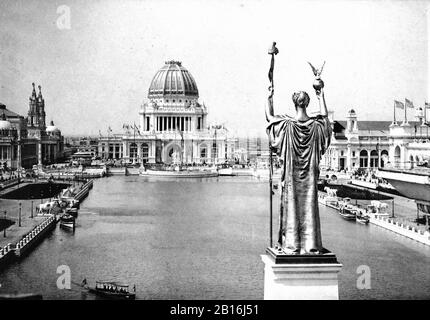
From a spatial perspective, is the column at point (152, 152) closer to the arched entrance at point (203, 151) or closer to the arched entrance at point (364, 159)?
the arched entrance at point (203, 151)

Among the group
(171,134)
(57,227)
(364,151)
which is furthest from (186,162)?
(57,227)

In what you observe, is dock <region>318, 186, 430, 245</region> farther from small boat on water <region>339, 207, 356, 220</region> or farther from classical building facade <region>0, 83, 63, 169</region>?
classical building facade <region>0, 83, 63, 169</region>

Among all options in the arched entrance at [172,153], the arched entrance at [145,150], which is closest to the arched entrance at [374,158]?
the arched entrance at [172,153]

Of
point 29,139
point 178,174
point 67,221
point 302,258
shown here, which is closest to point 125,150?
point 29,139

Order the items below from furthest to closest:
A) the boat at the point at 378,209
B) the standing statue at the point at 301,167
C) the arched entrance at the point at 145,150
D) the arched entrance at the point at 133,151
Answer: the arched entrance at the point at 145,150, the arched entrance at the point at 133,151, the boat at the point at 378,209, the standing statue at the point at 301,167

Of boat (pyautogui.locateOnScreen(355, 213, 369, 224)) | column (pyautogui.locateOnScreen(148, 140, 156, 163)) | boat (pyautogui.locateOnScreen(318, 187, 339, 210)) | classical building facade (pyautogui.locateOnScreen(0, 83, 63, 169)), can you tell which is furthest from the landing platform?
column (pyautogui.locateOnScreen(148, 140, 156, 163))
